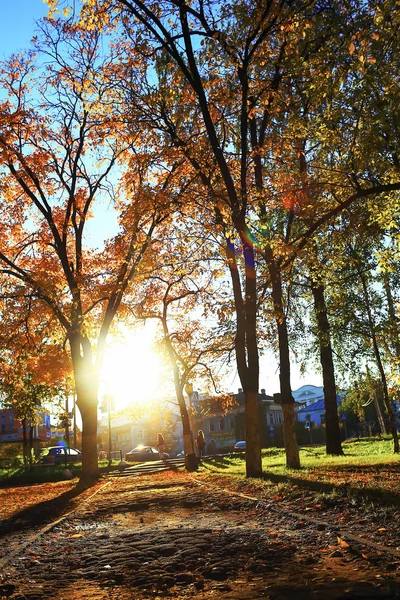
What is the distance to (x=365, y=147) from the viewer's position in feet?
35.5

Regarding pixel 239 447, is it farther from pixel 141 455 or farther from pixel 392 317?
pixel 392 317

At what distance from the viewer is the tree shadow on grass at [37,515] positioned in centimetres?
948

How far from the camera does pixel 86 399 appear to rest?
20.5 m

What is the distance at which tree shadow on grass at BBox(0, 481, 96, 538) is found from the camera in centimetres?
948

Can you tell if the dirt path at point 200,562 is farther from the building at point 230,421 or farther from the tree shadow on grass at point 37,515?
the building at point 230,421

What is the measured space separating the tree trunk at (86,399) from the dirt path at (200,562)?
470 inches

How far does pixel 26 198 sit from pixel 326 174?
13186 mm

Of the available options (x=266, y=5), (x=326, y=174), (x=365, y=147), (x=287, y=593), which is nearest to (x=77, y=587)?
(x=287, y=593)

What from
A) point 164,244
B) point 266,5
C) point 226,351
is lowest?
point 226,351

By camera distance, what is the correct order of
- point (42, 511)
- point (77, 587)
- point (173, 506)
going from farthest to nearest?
point (42, 511)
point (173, 506)
point (77, 587)

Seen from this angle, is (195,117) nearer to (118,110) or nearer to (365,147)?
(118,110)

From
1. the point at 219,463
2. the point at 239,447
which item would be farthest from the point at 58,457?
the point at 219,463

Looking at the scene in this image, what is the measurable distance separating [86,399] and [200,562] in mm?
15866

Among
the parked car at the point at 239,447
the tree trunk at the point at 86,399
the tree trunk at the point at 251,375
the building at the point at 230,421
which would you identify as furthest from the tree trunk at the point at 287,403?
the building at the point at 230,421
